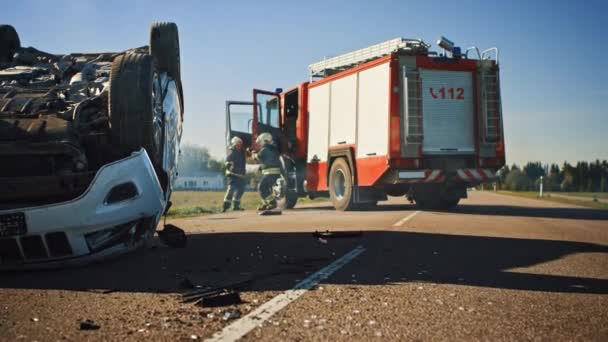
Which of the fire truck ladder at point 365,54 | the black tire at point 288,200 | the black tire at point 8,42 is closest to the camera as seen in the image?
the black tire at point 8,42

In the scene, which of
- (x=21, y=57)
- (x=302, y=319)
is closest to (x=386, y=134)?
(x=21, y=57)

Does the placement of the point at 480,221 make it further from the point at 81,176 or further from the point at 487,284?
the point at 81,176

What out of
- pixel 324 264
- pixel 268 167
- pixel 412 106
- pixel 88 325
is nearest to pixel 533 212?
pixel 412 106

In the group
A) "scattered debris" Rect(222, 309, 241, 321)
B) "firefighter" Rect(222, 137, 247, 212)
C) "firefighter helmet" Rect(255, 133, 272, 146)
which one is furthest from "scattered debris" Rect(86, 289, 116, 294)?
"firefighter helmet" Rect(255, 133, 272, 146)

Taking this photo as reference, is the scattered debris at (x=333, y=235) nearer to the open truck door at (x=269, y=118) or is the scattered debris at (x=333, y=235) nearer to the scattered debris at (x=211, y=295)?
the scattered debris at (x=211, y=295)

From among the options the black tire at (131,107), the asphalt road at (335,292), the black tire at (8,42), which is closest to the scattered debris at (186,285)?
the asphalt road at (335,292)

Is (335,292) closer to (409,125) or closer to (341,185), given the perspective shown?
(409,125)

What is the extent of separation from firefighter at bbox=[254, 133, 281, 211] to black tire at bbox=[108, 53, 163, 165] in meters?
10.5

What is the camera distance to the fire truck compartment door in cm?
1224

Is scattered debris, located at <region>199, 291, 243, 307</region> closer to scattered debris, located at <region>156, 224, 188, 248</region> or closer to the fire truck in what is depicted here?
scattered debris, located at <region>156, 224, 188, 248</region>

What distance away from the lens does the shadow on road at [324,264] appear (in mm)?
4281

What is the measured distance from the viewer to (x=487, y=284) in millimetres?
4246

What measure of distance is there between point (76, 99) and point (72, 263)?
1773mm

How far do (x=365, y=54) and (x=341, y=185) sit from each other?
10.7ft
